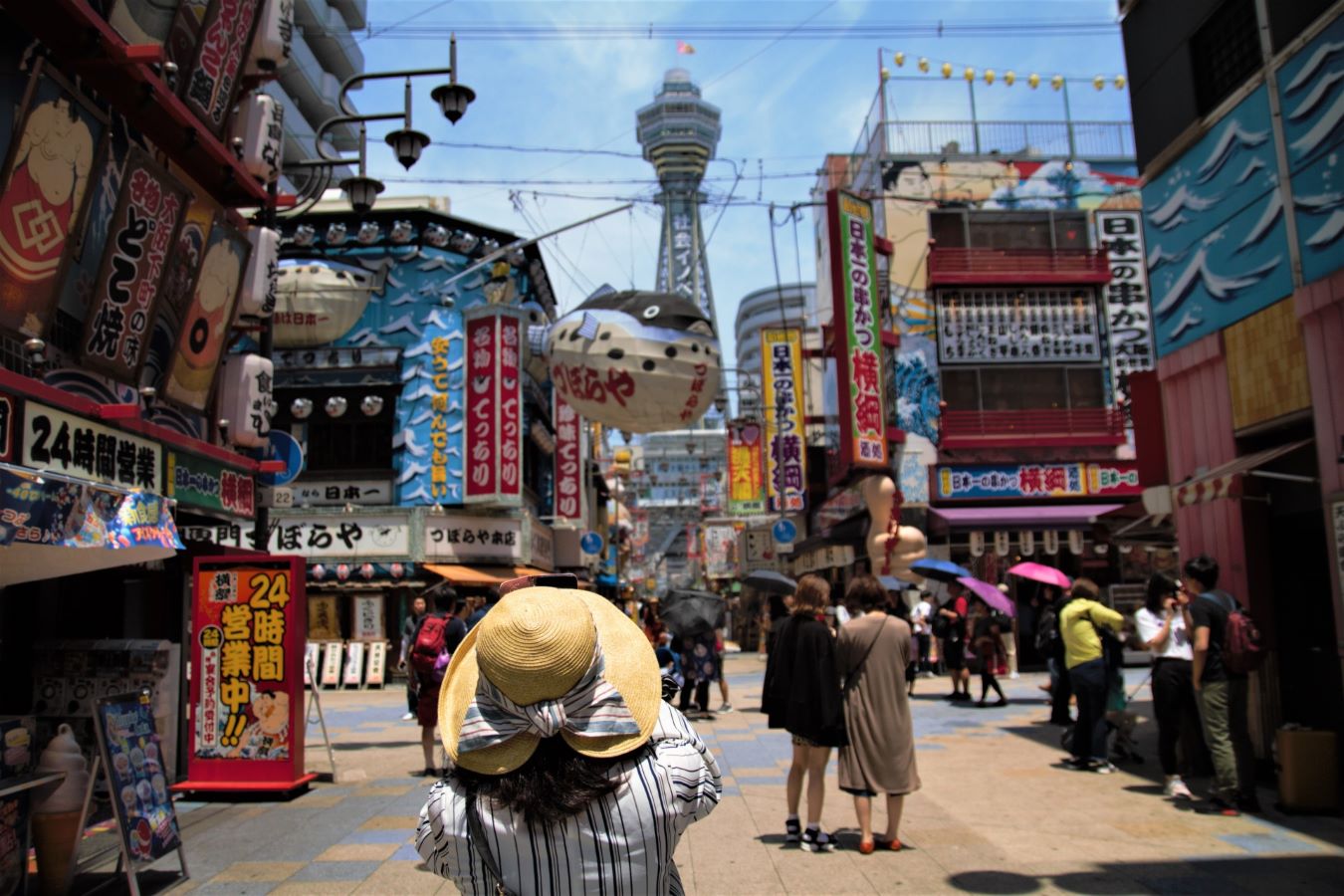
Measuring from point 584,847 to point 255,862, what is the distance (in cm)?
505

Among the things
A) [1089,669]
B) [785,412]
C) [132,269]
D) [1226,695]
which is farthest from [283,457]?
[785,412]

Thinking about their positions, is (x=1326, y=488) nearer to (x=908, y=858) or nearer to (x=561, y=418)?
(x=908, y=858)

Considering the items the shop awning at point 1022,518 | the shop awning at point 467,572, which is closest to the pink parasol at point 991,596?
the shop awning at point 1022,518

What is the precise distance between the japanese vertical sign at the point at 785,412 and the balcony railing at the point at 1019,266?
675 cm

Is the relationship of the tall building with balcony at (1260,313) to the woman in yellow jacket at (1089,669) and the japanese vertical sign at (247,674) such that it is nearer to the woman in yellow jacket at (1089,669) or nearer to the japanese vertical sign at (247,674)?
the woman in yellow jacket at (1089,669)

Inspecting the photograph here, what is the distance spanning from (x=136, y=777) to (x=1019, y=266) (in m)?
23.9

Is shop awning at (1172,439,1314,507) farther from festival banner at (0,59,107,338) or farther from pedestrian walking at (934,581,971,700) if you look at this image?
festival banner at (0,59,107,338)

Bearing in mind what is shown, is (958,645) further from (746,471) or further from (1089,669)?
(746,471)

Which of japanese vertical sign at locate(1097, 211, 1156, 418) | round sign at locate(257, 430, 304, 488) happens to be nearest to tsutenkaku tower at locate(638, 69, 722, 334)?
japanese vertical sign at locate(1097, 211, 1156, 418)

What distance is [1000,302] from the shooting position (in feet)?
85.3

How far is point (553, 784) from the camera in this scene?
8.68 ft

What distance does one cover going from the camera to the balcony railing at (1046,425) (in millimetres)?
24859

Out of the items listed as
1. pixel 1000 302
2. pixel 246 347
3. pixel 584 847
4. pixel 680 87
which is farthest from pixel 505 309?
pixel 680 87

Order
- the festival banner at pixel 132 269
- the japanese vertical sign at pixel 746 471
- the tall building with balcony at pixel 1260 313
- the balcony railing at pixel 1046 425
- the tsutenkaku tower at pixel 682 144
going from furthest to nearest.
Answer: the tsutenkaku tower at pixel 682 144
the japanese vertical sign at pixel 746 471
the balcony railing at pixel 1046 425
the festival banner at pixel 132 269
the tall building with balcony at pixel 1260 313
